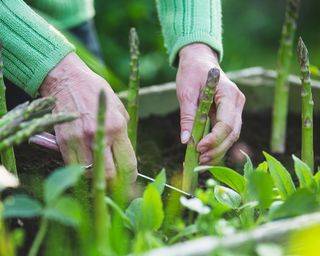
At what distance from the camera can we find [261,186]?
0.98 m

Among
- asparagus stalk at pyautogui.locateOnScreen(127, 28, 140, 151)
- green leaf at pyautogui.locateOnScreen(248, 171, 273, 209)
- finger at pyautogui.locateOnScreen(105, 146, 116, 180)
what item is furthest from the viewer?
asparagus stalk at pyautogui.locateOnScreen(127, 28, 140, 151)

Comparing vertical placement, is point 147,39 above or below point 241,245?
below

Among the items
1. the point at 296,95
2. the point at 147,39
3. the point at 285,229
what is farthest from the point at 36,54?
the point at 147,39

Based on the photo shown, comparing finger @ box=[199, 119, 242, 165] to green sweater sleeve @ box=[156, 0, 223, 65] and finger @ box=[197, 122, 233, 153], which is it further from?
green sweater sleeve @ box=[156, 0, 223, 65]

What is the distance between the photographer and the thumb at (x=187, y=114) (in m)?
1.45

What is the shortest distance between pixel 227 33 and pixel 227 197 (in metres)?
2.77

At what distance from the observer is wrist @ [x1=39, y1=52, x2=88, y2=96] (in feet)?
Answer: 4.38

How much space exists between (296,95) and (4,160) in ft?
3.48

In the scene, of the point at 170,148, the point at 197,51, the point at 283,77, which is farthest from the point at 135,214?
the point at 283,77

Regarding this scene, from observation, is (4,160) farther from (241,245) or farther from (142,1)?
(142,1)

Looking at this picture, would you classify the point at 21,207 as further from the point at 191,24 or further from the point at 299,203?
the point at 191,24

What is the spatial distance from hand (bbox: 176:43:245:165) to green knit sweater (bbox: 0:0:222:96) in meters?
0.07

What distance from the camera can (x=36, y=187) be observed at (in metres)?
1.31

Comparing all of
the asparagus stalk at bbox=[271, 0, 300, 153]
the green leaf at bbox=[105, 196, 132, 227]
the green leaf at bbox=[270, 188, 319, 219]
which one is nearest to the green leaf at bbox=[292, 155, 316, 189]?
the green leaf at bbox=[270, 188, 319, 219]
